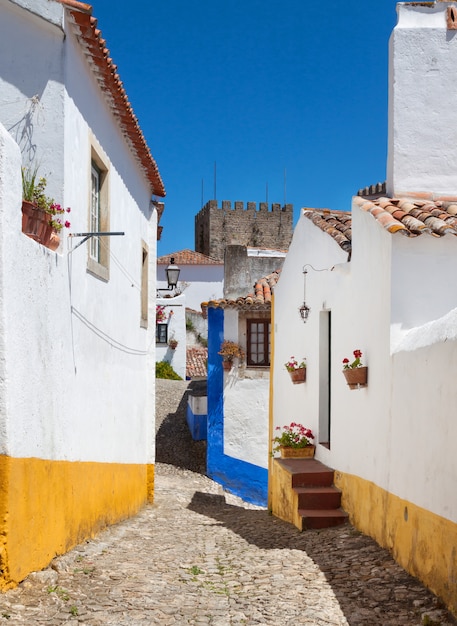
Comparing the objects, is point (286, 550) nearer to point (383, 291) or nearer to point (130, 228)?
point (383, 291)

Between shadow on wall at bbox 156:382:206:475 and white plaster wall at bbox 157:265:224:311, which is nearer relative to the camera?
shadow on wall at bbox 156:382:206:475

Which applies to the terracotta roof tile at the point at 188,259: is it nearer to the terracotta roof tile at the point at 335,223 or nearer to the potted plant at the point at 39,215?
the terracotta roof tile at the point at 335,223

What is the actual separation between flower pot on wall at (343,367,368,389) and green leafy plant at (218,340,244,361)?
30.9 ft

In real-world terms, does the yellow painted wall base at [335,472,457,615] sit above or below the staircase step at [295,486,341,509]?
above

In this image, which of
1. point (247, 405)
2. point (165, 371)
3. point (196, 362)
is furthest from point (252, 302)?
point (196, 362)

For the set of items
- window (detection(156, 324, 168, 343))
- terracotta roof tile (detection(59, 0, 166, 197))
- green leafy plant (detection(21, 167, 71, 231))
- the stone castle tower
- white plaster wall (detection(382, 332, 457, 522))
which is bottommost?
white plaster wall (detection(382, 332, 457, 522))

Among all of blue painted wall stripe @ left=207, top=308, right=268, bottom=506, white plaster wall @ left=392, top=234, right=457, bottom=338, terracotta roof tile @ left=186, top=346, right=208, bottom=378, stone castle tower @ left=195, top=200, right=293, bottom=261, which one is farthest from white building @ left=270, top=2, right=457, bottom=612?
stone castle tower @ left=195, top=200, right=293, bottom=261

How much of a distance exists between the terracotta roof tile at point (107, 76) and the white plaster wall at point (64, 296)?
12 cm

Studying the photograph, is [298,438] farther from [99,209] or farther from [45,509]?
[45,509]

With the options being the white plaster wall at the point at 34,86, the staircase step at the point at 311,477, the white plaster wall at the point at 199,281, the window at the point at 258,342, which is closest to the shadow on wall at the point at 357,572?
the staircase step at the point at 311,477

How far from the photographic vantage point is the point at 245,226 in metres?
57.5

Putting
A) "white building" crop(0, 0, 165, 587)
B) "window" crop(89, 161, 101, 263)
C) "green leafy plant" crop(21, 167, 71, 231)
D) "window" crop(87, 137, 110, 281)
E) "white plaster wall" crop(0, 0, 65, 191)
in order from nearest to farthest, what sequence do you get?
1. "white building" crop(0, 0, 165, 587)
2. "green leafy plant" crop(21, 167, 71, 231)
3. "white plaster wall" crop(0, 0, 65, 191)
4. "window" crop(87, 137, 110, 281)
5. "window" crop(89, 161, 101, 263)

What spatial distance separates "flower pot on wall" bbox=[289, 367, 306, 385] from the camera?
10641 millimetres

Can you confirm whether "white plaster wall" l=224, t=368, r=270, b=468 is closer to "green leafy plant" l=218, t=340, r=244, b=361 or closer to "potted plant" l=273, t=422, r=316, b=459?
"green leafy plant" l=218, t=340, r=244, b=361
